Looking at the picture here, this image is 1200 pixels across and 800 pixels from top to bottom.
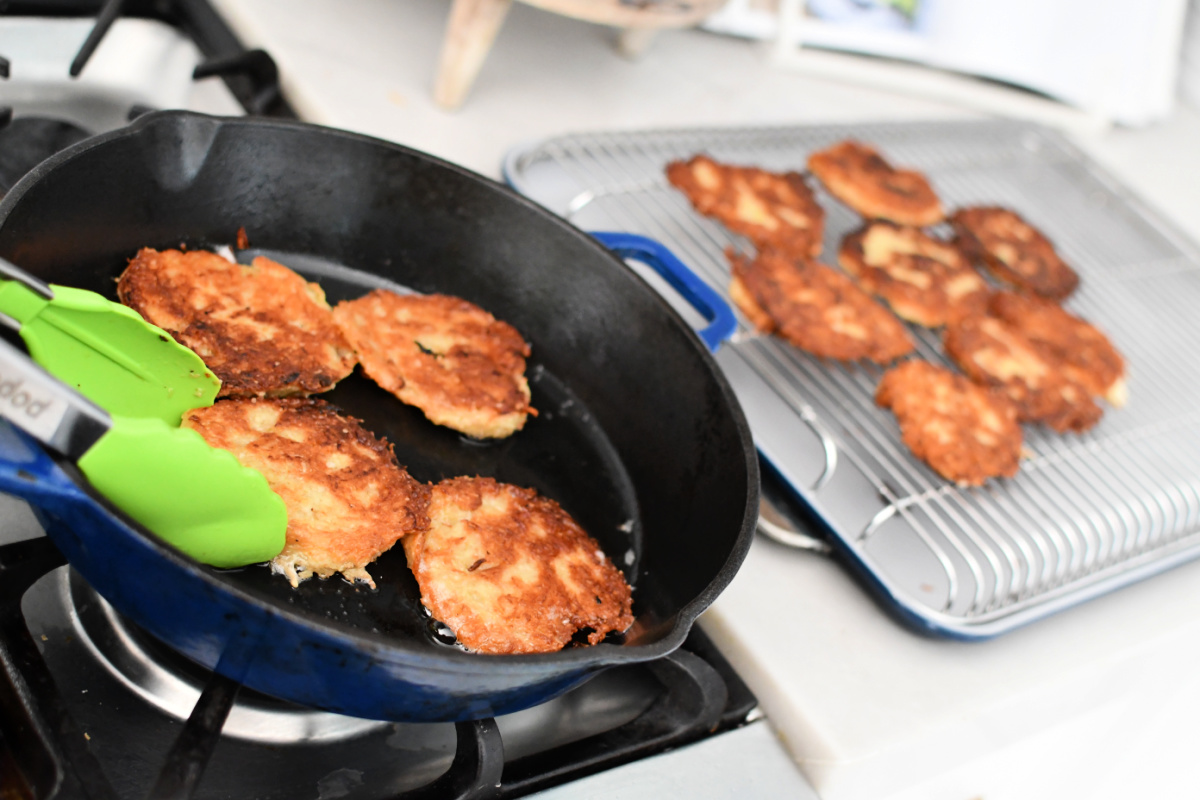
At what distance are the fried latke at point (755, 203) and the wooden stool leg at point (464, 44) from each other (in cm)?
41

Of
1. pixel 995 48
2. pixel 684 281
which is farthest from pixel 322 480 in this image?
pixel 995 48

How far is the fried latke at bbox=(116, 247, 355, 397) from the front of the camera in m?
1.13

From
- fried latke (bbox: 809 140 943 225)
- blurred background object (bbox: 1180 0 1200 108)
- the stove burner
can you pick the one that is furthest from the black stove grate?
blurred background object (bbox: 1180 0 1200 108)

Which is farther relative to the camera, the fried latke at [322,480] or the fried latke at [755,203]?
the fried latke at [755,203]

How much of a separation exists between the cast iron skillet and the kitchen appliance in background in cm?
133

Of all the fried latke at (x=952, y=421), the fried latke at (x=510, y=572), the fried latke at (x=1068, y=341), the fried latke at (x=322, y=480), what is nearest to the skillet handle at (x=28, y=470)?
the fried latke at (x=322, y=480)

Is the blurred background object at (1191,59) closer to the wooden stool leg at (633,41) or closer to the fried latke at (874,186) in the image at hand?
the fried latke at (874,186)

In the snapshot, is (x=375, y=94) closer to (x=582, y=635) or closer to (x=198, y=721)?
(x=582, y=635)

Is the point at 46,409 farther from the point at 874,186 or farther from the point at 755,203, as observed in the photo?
the point at 874,186

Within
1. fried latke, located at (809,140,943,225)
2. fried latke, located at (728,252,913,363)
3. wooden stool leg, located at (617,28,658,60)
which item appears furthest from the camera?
wooden stool leg, located at (617,28,658,60)

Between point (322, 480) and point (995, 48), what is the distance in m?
2.22

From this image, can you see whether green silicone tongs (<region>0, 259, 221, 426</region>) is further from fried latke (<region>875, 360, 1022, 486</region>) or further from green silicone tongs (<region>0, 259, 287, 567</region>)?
fried latke (<region>875, 360, 1022, 486</region>)

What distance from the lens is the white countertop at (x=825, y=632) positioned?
117 centimetres

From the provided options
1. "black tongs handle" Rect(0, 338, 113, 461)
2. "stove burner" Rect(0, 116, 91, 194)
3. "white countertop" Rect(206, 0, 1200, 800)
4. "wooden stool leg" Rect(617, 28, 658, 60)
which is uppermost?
"black tongs handle" Rect(0, 338, 113, 461)
